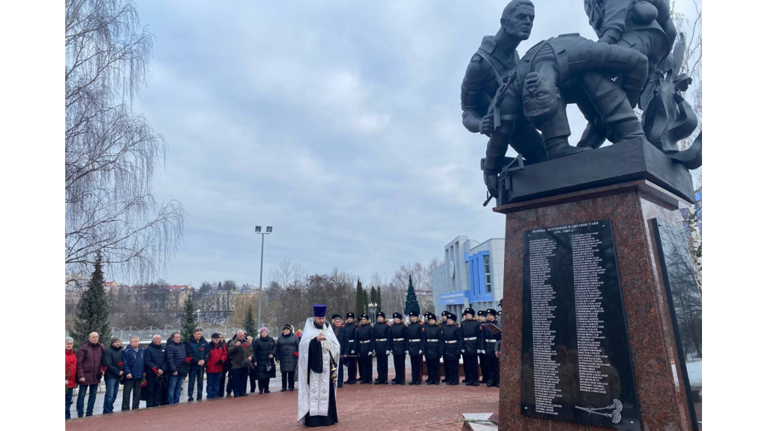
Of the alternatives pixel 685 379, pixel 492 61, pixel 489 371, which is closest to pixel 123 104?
pixel 492 61

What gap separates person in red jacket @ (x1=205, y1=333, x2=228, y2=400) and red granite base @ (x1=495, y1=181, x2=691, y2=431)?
9.40 m

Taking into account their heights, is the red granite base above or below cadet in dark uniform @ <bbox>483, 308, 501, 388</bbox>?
above

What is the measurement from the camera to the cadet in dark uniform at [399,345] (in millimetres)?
13070

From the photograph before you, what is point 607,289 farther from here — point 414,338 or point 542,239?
point 414,338

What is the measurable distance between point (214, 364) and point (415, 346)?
5.29m

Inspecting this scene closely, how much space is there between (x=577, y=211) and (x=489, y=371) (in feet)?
27.0

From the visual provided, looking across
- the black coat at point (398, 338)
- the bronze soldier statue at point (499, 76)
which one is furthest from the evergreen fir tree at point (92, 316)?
the bronze soldier statue at point (499, 76)

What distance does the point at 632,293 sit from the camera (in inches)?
155

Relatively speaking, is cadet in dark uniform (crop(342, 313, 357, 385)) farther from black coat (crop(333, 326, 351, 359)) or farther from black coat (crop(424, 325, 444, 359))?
black coat (crop(424, 325, 444, 359))

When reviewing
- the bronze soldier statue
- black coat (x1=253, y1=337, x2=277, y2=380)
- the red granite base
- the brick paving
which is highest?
the bronze soldier statue

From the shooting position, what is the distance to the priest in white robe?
7547 mm

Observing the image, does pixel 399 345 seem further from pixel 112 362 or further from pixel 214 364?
pixel 112 362

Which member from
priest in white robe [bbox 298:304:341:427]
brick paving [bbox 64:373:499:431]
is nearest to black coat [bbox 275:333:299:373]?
brick paving [bbox 64:373:499:431]

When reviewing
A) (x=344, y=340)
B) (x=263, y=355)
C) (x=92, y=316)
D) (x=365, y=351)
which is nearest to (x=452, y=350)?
(x=365, y=351)
